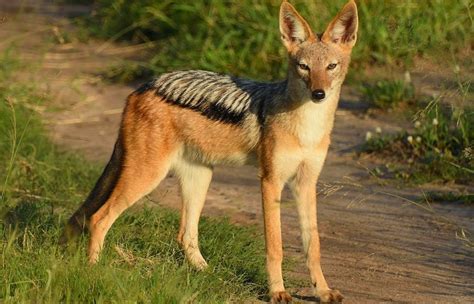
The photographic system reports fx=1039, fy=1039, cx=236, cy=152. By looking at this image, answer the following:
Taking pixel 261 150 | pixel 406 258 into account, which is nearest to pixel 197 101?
pixel 261 150

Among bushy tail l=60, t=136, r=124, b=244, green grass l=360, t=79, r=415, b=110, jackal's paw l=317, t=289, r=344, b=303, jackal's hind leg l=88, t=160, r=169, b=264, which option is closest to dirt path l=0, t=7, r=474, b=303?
jackal's paw l=317, t=289, r=344, b=303

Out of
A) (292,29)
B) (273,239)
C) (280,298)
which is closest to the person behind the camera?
(280,298)

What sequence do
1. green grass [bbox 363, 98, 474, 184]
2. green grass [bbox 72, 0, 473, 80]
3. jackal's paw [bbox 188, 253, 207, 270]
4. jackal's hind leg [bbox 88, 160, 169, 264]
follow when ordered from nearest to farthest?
jackal's paw [bbox 188, 253, 207, 270], jackal's hind leg [bbox 88, 160, 169, 264], green grass [bbox 363, 98, 474, 184], green grass [bbox 72, 0, 473, 80]

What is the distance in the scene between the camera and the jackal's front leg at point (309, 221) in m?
5.70

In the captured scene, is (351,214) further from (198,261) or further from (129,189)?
(129,189)

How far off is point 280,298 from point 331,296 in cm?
28

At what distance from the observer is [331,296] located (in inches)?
219

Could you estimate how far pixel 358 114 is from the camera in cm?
935

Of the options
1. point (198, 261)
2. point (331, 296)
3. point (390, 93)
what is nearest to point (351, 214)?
point (198, 261)

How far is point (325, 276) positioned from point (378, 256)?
0.46m

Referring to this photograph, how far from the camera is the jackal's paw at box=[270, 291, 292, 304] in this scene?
18.0ft

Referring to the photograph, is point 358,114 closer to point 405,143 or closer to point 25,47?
point 405,143

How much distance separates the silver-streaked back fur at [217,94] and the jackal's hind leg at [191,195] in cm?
38

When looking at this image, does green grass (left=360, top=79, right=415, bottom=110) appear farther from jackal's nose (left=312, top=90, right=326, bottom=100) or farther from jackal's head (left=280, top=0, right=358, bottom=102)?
jackal's nose (left=312, top=90, right=326, bottom=100)
